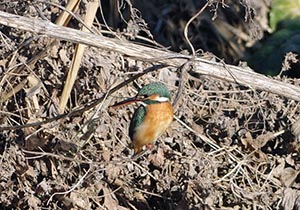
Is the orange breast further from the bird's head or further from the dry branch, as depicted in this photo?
the dry branch

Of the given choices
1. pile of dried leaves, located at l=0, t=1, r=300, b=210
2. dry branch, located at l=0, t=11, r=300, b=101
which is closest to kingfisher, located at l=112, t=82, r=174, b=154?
dry branch, located at l=0, t=11, r=300, b=101

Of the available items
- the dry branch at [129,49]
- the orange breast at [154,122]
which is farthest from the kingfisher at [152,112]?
the dry branch at [129,49]

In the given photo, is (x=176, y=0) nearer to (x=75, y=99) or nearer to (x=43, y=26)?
(x=75, y=99)

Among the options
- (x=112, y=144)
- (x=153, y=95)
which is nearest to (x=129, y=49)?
(x=153, y=95)

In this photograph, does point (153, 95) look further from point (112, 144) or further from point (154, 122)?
point (112, 144)

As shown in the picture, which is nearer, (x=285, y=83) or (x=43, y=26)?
(x=43, y=26)

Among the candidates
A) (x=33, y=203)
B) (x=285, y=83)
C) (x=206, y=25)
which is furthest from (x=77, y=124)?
(x=206, y=25)
